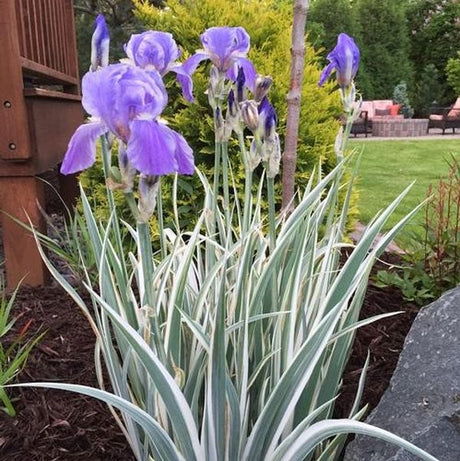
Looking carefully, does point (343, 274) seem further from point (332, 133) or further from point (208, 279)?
point (332, 133)

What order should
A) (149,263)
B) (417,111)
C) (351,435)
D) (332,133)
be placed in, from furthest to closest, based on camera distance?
(417,111), (332,133), (351,435), (149,263)

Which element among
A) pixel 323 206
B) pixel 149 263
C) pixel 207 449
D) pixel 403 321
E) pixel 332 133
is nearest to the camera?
pixel 149 263

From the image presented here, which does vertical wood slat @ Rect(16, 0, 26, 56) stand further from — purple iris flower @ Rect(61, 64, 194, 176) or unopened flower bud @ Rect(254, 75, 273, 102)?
purple iris flower @ Rect(61, 64, 194, 176)

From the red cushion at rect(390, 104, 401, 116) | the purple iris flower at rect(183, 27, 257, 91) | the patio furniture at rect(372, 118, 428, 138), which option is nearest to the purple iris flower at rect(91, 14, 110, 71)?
the purple iris flower at rect(183, 27, 257, 91)

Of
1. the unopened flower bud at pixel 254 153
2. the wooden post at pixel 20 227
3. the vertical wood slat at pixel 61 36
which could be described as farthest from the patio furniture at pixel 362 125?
the unopened flower bud at pixel 254 153

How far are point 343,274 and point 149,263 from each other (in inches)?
21.5

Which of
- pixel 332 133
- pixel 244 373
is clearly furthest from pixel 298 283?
pixel 332 133

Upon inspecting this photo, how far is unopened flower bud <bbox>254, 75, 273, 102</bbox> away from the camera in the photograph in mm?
1316

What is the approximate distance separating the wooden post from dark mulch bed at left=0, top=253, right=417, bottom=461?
1.12ft

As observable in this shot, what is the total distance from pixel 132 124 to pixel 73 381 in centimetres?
113

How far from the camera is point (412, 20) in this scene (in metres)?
20.0

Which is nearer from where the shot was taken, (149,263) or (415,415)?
(149,263)

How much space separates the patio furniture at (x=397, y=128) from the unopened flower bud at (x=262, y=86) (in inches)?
520

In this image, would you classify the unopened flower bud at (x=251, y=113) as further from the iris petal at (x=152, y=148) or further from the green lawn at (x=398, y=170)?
the green lawn at (x=398, y=170)
